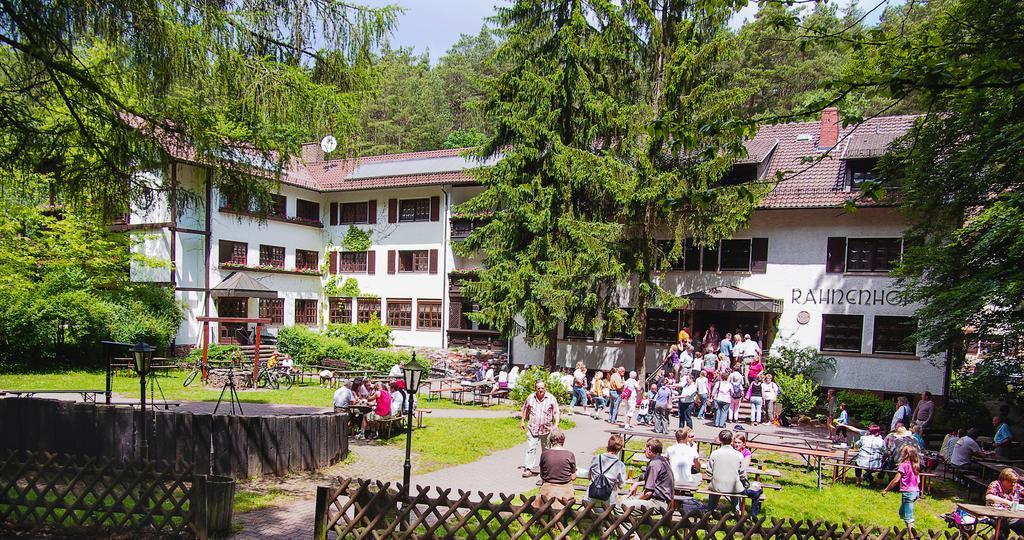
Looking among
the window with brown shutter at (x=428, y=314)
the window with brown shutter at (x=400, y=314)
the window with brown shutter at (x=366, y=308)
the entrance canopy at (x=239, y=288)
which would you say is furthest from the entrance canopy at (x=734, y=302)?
the entrance canopy at (x=239, y=288)

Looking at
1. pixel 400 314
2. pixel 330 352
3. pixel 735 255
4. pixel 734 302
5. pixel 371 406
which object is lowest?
pixel 330 352

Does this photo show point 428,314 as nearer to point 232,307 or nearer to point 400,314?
point 400,314

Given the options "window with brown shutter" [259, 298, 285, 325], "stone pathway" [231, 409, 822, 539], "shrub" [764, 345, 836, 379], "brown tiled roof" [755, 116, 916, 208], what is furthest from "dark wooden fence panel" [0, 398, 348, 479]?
"window with brown shutter" [259, 298, 285, 325]

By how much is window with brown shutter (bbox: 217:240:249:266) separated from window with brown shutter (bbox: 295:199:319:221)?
4.01 meters

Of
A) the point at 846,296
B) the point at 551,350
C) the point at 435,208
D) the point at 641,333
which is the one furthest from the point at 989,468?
the point at 435,208

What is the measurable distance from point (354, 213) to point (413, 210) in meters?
3.80

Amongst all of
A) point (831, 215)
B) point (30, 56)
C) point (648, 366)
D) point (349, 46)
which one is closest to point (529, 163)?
point (648, 366)

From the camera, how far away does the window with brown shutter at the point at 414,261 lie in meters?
34.9

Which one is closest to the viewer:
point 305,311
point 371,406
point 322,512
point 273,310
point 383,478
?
point 322,512

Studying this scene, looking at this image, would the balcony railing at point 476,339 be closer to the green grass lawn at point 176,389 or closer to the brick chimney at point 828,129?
the green grass lawn at point 176,389

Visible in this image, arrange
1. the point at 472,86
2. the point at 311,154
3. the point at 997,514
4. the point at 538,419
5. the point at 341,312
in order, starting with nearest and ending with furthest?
the point at 997,514
the point at 538,419
the point at 341,312
the point at 311,154
the point at 472,86

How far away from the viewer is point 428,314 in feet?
114

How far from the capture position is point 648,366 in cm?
2794

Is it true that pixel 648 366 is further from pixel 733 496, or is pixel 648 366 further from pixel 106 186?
pixel 106 186
